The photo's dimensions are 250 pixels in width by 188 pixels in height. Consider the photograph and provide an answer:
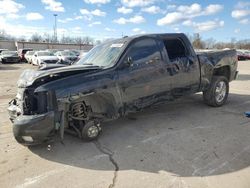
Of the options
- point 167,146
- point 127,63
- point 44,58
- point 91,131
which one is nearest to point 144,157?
point 167,146

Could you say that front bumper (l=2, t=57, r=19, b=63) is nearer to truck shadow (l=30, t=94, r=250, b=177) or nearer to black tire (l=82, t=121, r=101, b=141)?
truck shadow (l=30, t=94, r=250, b=177)

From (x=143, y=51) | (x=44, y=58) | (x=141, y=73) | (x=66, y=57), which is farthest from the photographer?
(x=44, y=58)

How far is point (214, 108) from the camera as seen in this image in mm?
7352

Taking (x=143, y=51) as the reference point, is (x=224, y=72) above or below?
below

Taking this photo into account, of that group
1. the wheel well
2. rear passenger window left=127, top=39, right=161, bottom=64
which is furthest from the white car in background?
rear passenger window left=127, top=39, right=161, bottom=64

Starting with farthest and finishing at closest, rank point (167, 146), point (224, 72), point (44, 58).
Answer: point (44, 58)
point (224, 72)
point (167, 146)

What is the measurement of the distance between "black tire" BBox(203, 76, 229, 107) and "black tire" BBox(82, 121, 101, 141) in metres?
3.56

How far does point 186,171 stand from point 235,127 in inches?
95.0

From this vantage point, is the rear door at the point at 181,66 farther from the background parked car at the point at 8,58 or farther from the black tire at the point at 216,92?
the background parked car at the point at 8,58

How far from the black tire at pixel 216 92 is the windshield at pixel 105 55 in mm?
3036

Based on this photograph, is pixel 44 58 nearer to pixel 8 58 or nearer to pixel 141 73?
pixel 8 58

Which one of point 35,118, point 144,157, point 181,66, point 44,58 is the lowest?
point 144,157

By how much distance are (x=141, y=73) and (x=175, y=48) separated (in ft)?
5.04

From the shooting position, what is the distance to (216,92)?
7379 millimetres
